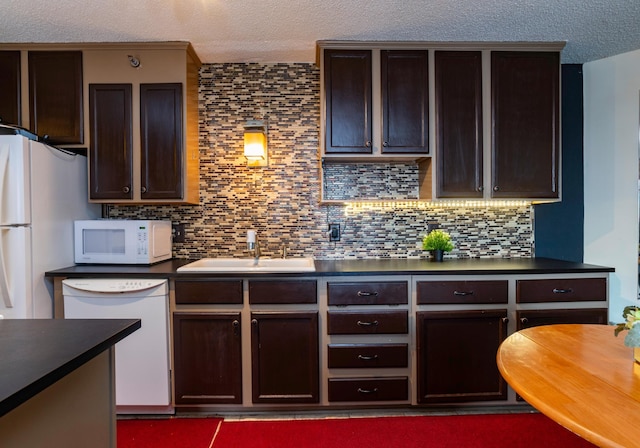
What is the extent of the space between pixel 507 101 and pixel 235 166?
79.4 inches

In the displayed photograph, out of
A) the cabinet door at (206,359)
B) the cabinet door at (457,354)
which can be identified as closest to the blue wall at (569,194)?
the cabinet door at (457,354)

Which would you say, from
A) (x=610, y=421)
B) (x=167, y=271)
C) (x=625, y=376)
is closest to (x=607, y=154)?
(x=625, y=376)

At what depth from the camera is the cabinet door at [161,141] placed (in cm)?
233

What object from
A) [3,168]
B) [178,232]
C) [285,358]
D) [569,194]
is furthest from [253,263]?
[569,194]

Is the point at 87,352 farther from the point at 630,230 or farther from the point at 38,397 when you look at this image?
the point at 630,230

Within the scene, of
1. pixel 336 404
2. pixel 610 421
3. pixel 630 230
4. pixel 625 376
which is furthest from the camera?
pixel 630 230

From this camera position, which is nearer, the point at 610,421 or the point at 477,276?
the point at 610,421

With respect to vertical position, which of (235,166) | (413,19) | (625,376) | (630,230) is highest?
(413,19)

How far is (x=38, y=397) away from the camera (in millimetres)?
770

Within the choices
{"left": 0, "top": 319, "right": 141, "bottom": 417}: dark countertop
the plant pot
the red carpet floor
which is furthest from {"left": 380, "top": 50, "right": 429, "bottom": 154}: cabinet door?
{"left": 0, "top": 319, "right": 141, "bottom": 417}: dark countertop

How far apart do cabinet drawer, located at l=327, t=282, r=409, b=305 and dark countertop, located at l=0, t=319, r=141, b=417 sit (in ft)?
3.98

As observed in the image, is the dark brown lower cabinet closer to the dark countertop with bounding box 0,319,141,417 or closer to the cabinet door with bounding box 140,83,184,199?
the dark countertop with bounding box 0,319,141,417

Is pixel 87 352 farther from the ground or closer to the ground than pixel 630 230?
closer to the ground

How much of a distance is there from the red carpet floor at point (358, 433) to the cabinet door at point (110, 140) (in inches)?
60.3
